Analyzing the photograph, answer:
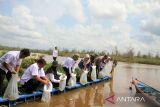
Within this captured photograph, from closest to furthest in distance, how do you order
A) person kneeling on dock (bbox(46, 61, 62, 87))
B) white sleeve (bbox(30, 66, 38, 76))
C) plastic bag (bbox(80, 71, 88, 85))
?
white sleeve (bbox(30, 66, 38, 76))
person kneeling on dock (bbox(46, 61, 62, 87))
plastic bag (bbox(80, 71, 88, 85))

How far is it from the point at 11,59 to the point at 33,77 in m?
1.21

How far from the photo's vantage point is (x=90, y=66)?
15383mm

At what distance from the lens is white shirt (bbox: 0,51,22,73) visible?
26.6ft

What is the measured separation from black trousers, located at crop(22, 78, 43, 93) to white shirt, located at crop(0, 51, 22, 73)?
3.32 ft

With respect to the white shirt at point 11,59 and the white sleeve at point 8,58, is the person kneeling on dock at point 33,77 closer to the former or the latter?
the white shirt at point 11,59

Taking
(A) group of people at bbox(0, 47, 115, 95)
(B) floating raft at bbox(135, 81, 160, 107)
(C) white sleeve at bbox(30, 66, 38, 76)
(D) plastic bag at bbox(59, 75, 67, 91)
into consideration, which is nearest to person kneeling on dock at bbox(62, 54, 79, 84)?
(A) group of people at bbox(0, 47, 115, 95)

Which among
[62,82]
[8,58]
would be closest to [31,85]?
[8,58]

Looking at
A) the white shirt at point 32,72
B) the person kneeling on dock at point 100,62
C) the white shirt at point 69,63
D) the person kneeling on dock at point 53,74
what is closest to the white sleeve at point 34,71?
the white shirt at point 32,72

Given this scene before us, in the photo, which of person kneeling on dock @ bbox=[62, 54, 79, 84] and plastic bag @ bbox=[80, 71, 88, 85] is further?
plastic bag @ bbox=[80, 71, 88, 85]

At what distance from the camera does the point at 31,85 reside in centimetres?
930

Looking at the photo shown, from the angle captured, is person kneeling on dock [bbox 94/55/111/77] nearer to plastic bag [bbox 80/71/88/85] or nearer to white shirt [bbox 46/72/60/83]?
plastic bag [bbox 80/71/88/85]

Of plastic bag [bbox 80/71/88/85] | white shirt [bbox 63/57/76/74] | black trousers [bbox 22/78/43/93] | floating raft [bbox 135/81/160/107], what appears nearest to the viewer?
black trousers [bbox 22/78/43/93]

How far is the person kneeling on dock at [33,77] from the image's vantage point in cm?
897

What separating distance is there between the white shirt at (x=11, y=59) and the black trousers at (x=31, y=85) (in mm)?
1011
